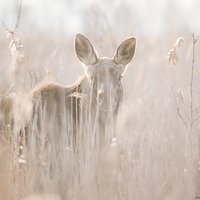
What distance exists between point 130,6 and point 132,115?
4557mm

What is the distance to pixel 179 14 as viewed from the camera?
36.7 feet

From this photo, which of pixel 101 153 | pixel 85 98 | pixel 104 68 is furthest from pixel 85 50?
pixel 101 153

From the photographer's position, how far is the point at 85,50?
7242 millimetres

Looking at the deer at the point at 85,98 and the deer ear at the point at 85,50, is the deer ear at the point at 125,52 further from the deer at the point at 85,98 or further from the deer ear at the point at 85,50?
the deer ear at the point at 85,50

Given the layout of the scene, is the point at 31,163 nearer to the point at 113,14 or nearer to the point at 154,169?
the point at 154,169

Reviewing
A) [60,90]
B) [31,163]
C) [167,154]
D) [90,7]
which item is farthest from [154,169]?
[90,7]

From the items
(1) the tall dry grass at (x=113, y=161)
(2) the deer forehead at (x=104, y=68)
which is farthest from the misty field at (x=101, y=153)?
(2) the deer forehead at (x=104, y=68)

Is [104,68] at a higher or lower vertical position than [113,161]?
higher

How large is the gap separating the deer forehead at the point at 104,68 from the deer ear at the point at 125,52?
86 mm

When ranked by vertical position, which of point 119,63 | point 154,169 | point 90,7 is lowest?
point 154,169

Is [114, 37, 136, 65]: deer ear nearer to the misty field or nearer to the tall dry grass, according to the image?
the misty field

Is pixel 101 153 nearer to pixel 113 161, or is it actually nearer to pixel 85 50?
pixel 113 161

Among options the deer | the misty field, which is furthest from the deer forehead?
the misty field

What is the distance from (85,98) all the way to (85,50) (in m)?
1.15
